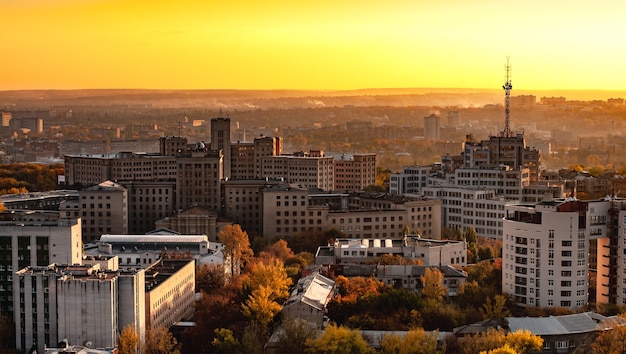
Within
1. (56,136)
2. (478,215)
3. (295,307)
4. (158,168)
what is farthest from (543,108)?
(295,307)

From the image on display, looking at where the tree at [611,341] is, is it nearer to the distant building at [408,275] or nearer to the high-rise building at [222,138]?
the distant building at [408,275]

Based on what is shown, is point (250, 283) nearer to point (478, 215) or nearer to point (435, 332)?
point (435, 332)

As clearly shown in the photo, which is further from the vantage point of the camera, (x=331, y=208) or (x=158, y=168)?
(x=158, y=168)

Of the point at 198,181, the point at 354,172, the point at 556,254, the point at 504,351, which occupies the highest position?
the point at 198,181

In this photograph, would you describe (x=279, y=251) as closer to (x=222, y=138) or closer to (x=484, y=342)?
(x=484, y=342)

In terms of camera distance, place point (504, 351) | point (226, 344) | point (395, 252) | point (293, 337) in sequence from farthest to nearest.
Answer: point (395, 252), point (226, 344), point (293, 337), point (504, 351)

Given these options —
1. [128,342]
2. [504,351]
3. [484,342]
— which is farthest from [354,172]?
[504,351]

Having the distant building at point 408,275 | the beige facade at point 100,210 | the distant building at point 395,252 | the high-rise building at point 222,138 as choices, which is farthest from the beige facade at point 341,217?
the high-rise building at point 222,138
